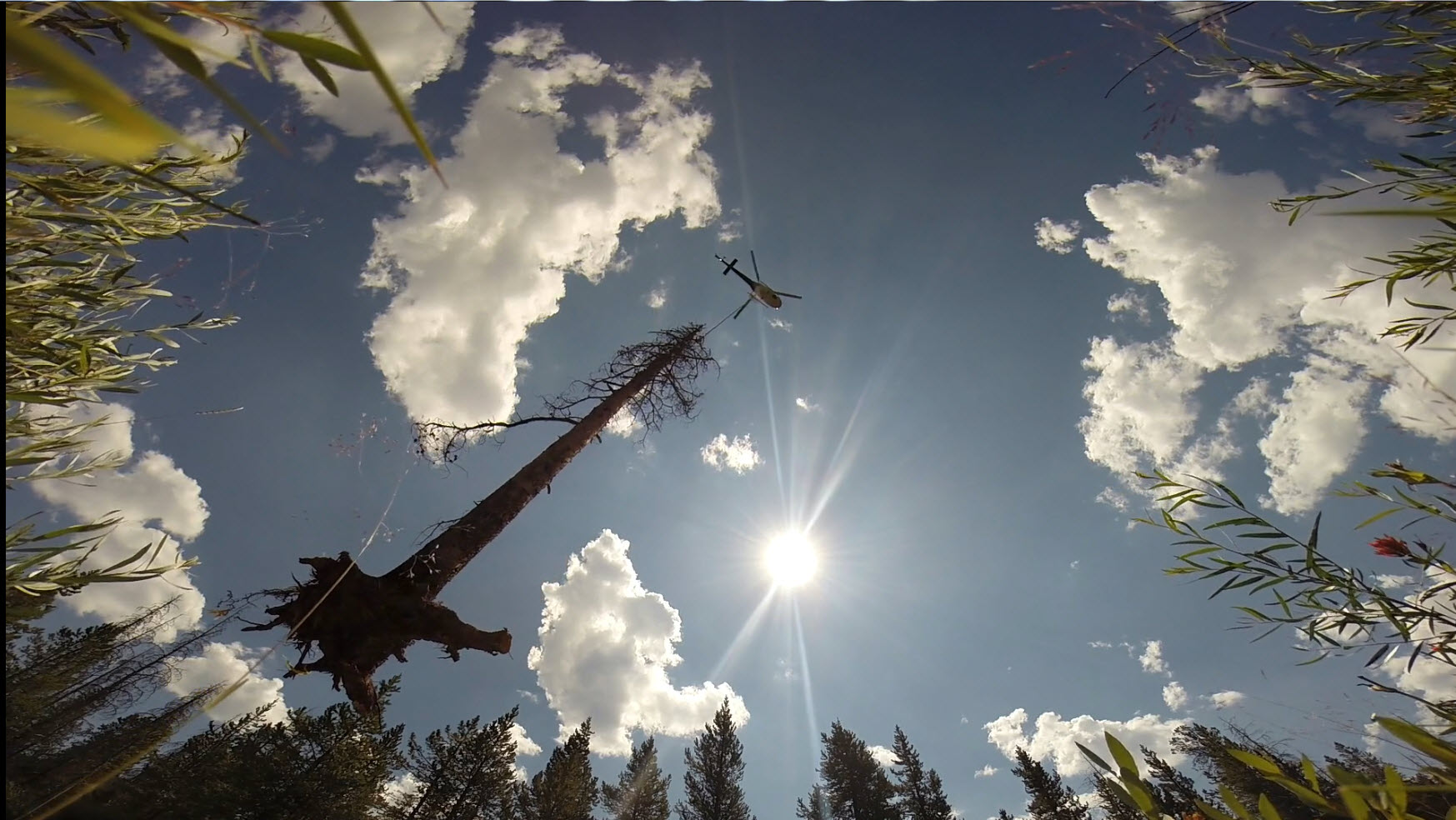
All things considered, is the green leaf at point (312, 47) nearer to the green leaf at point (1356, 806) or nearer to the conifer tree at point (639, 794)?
the green leaf at point (1356, 806)

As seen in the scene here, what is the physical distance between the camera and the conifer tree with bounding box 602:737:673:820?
83.5 feet

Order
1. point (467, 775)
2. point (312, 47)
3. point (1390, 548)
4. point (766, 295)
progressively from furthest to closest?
1. point (467, 775)
2. point (766, 295)
3. point (1390, 548)
4. point (312, 47)

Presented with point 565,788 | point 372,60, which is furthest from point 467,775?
point 372,60

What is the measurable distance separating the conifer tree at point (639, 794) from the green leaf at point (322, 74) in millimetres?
28811

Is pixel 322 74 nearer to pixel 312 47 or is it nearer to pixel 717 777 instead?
pixel 312 47

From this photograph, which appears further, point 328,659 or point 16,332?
point 328,659

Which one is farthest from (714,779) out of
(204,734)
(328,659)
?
(328,659)

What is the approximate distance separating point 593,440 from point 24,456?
14.8 ft

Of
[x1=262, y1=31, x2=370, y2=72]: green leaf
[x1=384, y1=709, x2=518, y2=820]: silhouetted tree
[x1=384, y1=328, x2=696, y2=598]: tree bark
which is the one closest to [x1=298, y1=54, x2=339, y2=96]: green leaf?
[x1=262, y1=31, x2=370, y2=72]: green leaf

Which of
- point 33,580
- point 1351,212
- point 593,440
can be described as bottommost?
point 1351,212

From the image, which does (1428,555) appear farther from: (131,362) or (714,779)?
(714,779)

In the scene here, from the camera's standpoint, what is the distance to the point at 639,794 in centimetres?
2633

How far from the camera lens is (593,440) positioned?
276 inches

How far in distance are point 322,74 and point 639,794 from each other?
30.3m
